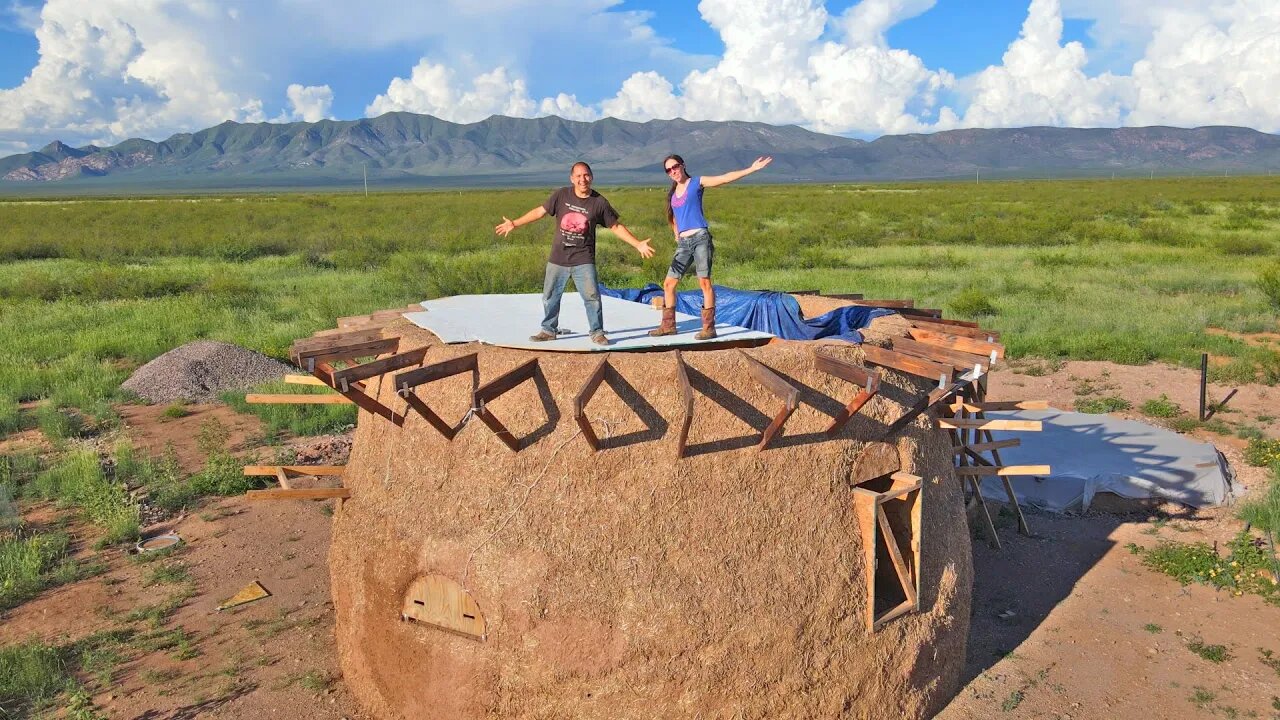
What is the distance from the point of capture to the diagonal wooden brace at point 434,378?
475 cm

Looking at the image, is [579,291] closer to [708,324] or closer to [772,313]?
[708,324]

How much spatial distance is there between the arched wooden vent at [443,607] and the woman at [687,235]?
2249 millimetres

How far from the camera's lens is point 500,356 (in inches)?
213

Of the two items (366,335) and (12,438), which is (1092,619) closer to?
(366,335)

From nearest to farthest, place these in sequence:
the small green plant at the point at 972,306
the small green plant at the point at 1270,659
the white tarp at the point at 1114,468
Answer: the small green plant at the point at 1270,659 → the white tarp at the point at 1114,468 → the small green plant at the point at 972,306

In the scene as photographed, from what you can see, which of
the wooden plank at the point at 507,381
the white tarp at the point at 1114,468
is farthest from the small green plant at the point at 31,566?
the white tarp at the point at 1114,468

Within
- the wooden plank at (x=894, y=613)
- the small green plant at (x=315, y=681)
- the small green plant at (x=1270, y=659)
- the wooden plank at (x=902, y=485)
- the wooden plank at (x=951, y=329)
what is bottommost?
the small green plant at (x=1270, y=659)

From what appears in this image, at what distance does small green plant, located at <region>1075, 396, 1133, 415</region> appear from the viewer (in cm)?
1243

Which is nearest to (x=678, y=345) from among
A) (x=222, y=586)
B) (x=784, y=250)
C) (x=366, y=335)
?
(x=366, y=335)

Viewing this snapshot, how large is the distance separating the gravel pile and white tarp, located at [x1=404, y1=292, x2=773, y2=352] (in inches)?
309

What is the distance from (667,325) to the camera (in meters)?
6.44

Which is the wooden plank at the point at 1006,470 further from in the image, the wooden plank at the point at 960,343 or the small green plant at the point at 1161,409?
the small green plant at the point at 1161,409

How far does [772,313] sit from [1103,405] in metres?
6.69


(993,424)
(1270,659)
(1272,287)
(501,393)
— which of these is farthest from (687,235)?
(1272,287)
